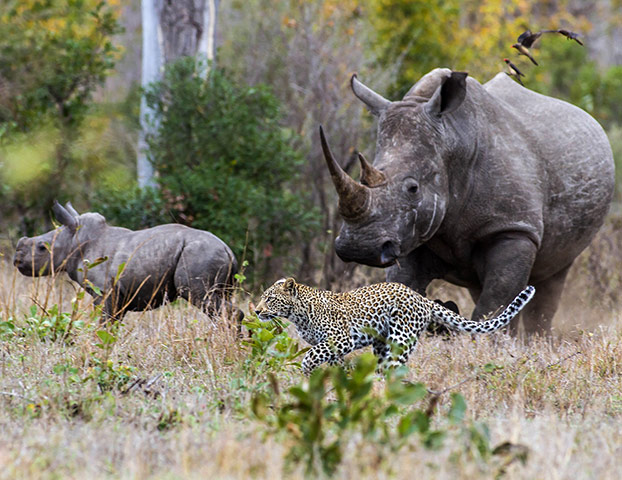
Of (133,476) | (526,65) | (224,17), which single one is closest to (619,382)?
(133,476)

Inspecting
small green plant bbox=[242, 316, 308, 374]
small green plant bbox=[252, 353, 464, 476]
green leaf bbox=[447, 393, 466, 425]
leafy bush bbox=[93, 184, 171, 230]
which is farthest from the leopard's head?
leafy bush bbox=[93, 184, 171, 230]

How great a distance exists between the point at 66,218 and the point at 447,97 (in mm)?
2665

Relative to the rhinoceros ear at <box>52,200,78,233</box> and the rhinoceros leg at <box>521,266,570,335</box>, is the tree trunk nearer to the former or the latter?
the rhinoceros ear at <box>52,200,78,233</box>

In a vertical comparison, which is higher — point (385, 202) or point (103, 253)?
point (385, 202)

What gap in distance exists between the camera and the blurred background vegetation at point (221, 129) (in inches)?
350

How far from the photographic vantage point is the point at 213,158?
9125 millimetres

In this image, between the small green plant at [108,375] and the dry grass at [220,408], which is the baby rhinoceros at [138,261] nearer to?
the dry grass at [220,408]

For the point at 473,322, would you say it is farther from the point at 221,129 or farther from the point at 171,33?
the point at 171,33

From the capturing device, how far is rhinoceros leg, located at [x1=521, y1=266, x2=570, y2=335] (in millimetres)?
7762

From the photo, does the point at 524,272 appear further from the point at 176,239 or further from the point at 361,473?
the point at 361,473

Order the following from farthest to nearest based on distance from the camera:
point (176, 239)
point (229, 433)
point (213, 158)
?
point (213, 158) < point (176, 239) < point (229, 433)

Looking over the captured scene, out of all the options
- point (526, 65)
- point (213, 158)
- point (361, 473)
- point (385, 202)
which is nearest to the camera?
point (361, 473)

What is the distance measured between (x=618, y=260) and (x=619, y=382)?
441 cm

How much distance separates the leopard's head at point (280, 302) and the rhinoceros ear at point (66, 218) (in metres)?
1.62
